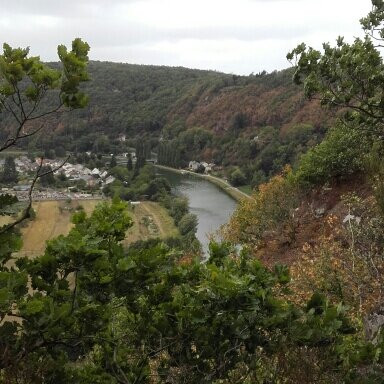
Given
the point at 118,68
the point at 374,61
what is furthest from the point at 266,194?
the point at 118,68

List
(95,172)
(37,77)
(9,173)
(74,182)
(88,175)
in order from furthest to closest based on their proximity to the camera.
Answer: (95,172), (88,175), (74,182), (9,173), (37,77)

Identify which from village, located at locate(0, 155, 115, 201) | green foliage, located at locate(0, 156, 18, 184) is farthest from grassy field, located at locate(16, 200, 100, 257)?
green foliage, located at locate(0, 156, 18, 184)

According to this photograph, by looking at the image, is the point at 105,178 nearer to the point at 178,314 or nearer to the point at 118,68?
the point at 178,314

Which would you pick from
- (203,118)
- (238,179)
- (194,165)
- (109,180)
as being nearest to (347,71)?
(238,179)

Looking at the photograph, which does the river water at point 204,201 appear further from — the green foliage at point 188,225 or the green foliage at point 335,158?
the green foliage at point 335,158

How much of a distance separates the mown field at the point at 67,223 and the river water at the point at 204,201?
3643 millimetres

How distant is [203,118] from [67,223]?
61635 mm

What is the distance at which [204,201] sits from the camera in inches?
2574

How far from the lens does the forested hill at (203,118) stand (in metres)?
84.6

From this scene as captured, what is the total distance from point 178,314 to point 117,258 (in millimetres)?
571

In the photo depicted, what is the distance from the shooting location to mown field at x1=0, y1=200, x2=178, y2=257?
52.8m

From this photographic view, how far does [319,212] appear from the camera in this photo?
1697 centimetres

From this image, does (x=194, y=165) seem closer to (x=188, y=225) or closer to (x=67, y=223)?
(x=67, y=223)

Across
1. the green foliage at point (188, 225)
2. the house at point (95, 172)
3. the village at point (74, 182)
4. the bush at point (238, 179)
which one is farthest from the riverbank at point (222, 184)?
the village at point (74, 182)
